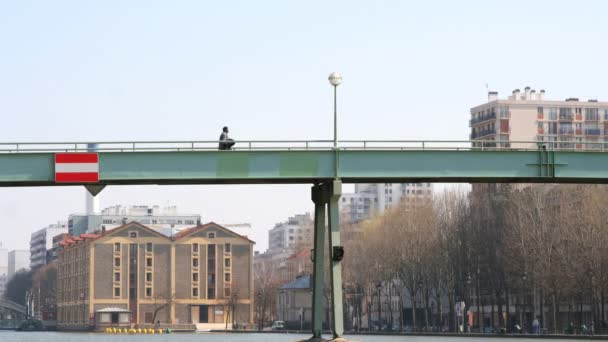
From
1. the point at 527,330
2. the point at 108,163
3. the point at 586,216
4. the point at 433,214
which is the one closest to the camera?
the point at 108,163

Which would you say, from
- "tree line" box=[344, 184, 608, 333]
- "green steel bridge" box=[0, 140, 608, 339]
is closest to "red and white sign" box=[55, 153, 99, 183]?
"green steel bridge" box=[0, 140, 608, 339]

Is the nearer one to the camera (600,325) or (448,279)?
(600,325)

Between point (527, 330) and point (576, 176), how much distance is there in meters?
90.7

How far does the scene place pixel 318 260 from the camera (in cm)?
5059

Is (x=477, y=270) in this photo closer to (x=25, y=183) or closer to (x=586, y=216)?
(x=586, y=216)

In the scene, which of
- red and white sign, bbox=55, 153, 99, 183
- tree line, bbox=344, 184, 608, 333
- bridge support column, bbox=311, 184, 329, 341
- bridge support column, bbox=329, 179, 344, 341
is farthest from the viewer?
tree line, bbox=344, 184, 608, 333

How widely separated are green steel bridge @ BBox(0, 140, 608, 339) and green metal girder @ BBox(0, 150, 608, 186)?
4 centimetres

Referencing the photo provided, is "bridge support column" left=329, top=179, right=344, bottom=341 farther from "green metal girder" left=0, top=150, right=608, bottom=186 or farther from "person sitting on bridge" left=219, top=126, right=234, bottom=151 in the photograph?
"person sitting on bridge" left=219, top=126, right=234, bottom=151

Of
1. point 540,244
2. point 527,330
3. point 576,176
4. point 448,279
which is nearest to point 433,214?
point 448,279

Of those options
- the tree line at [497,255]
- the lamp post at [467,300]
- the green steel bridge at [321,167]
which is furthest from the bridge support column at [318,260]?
the lamp post at [467,300]

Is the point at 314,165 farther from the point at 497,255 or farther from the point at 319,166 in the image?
the point at 497,255

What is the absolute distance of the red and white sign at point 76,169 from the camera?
49.6 meters

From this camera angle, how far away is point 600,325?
118 m

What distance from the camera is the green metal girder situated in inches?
1957
